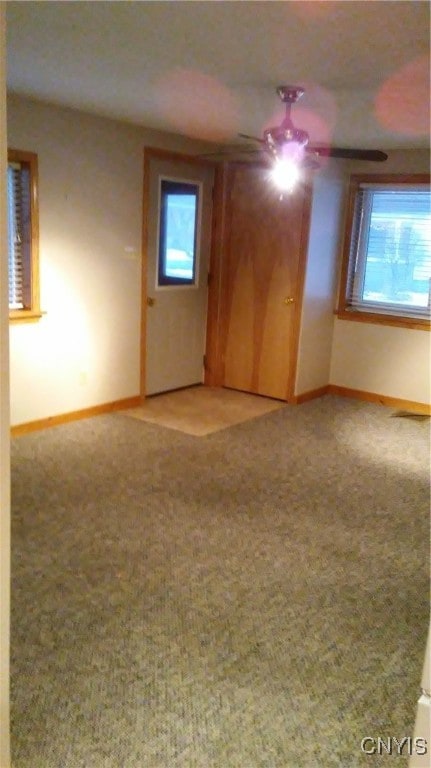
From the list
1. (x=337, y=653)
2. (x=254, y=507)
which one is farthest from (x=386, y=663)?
(x=254, y=507)

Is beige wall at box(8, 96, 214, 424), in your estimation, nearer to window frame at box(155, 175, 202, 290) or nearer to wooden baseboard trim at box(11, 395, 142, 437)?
wooden baseboard trim at box(11, 395, 142, 437)

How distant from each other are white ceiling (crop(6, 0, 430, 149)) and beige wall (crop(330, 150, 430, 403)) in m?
1.18

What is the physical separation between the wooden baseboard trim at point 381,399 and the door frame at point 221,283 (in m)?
0.63

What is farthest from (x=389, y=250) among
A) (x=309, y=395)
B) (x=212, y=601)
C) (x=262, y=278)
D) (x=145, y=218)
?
(x=212, y=601)

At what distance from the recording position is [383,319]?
5.71 metres

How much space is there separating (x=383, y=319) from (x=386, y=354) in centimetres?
32

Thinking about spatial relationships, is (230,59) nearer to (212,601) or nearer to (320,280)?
(212,601)

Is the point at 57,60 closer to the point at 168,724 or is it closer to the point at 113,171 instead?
the point at 113,171

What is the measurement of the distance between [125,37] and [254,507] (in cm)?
240

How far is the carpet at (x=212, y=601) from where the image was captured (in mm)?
1967

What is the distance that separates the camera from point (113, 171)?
4758 mm

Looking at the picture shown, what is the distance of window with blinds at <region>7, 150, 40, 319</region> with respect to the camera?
4180 mm

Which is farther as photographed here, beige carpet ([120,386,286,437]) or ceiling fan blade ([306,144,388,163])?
beige carpet ([120,386,286,437])

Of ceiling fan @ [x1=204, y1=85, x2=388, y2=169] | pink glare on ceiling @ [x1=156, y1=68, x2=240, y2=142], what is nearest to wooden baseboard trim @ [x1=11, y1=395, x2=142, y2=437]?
pink glare on ceiling @ [x1=156, y1=68, x2=240, y2=142]
